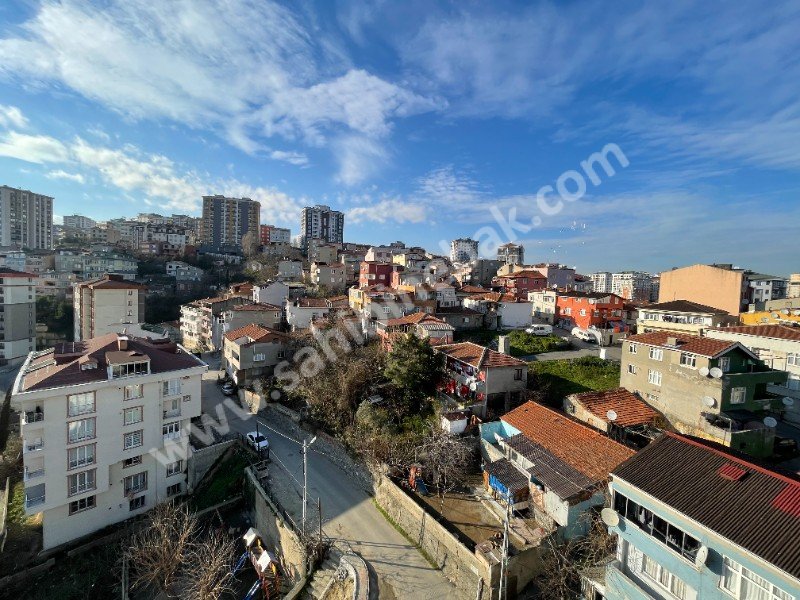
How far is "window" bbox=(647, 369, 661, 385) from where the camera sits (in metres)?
16.7

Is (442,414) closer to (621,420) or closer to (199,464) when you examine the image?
(621,420)

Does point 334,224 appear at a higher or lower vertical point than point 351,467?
higher

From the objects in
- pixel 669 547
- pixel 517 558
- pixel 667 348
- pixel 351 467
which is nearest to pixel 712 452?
pixel 669 547

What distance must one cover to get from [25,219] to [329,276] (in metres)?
72.9

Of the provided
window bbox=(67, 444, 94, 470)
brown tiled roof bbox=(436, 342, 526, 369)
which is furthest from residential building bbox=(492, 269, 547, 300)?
window bbox=(67, 444, 94, 470)

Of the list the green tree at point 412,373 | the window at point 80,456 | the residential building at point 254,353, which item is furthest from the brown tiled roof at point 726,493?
the residential building at point 254,353

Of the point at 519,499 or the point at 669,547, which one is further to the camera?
the point at 519,499

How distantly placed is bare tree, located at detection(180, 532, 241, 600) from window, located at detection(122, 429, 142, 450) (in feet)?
18.3

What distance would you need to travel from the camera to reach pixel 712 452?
8.95 metres

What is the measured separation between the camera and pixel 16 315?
148 ft

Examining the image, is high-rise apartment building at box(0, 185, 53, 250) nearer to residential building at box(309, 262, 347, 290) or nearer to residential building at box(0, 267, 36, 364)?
residential building at box(0, 267, 36, 364)

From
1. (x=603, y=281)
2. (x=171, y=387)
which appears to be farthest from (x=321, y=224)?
(x=171, y=387)

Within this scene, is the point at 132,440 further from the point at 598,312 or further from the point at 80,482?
→ the point at 598,312

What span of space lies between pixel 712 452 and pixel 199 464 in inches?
873
